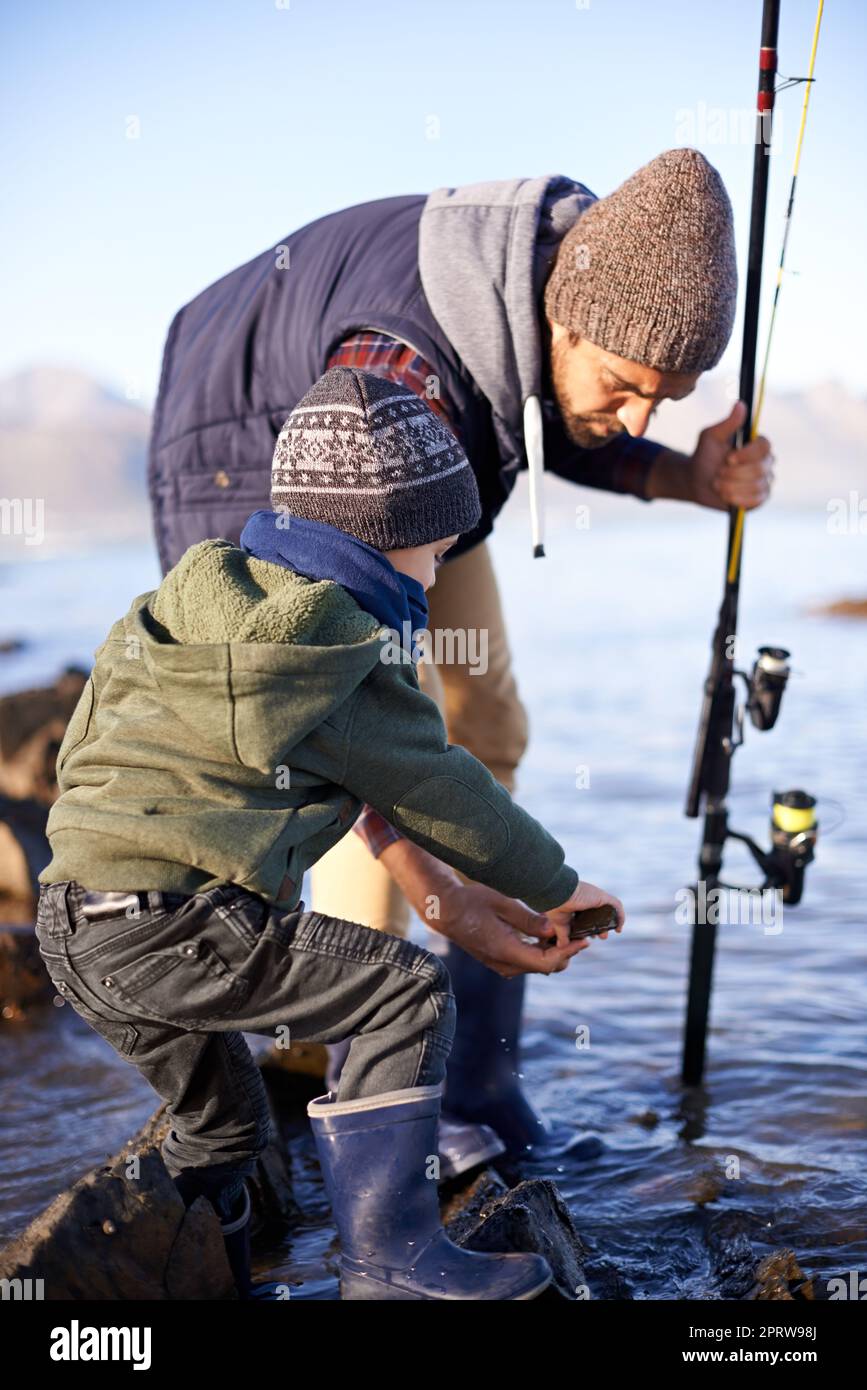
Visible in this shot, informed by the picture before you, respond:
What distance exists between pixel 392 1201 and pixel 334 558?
3.07 ft

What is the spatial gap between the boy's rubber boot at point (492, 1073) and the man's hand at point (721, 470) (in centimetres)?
119

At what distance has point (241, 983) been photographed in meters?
1.97

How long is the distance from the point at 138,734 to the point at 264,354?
1.06 m

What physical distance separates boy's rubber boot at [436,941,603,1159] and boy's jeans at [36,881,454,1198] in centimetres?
107

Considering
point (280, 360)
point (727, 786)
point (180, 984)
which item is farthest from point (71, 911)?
point (727, 786)

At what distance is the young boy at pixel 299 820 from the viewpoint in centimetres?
194

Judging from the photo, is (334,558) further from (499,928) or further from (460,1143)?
(460,1143)

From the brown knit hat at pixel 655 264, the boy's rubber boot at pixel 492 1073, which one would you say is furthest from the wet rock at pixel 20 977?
the brown knit hat at pixel 655 264

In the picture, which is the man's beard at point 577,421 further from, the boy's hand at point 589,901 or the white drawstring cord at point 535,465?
the boy's hand at point 589,901

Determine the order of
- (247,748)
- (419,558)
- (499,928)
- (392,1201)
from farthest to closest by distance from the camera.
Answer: (499,928), (419,558), (392,1201), (247,748)

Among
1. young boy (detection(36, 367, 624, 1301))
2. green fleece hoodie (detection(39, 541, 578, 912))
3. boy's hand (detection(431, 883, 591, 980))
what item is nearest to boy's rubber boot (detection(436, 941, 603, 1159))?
→ boy's hand (detection(431, 883, 591, 980))

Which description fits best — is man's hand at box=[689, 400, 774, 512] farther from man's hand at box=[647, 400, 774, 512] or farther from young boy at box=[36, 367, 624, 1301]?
young boy at box=[36, 367, 624, 1301]

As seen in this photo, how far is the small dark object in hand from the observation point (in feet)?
7.67
